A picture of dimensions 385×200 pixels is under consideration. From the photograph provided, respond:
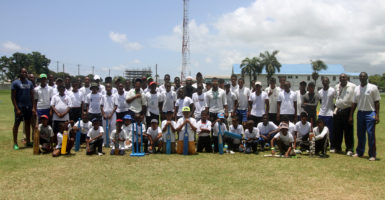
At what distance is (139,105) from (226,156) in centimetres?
313

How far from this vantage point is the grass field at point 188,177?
499 cm

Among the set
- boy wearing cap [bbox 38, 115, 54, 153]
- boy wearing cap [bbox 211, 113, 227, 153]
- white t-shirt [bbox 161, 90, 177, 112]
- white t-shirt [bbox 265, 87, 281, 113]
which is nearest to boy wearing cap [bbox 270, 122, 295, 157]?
white t-shirt [bbox 265, 87, 281, 113]

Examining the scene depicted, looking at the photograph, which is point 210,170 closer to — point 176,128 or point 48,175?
point 176,128

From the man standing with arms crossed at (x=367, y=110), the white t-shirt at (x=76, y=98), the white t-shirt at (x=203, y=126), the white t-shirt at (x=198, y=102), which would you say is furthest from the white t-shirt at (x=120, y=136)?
the man standing with arms crossed at (x=367, y=110)

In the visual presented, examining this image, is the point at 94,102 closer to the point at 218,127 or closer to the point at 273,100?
the point at 218,127

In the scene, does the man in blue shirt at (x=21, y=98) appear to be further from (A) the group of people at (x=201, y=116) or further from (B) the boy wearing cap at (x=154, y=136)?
(B) the boy wearing cap at (x=154, y=136)

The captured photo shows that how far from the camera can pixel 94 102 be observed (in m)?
9.30

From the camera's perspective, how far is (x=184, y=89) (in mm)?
9539

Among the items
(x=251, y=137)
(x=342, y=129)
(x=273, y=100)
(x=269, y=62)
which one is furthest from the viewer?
(x=269, y=62)

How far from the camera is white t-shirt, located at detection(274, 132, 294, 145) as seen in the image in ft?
27.0

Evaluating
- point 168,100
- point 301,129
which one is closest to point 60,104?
point 168,100

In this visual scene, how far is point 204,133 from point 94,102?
12.2ft

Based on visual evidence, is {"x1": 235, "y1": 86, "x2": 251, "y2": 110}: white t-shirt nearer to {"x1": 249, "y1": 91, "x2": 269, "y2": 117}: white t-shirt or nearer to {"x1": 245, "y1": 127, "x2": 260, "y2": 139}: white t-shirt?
{"x1": 249, "y1": 91, "x2": 269, "y2": 117}: white t-shirt

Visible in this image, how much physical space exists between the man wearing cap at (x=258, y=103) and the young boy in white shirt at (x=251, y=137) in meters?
0.63
